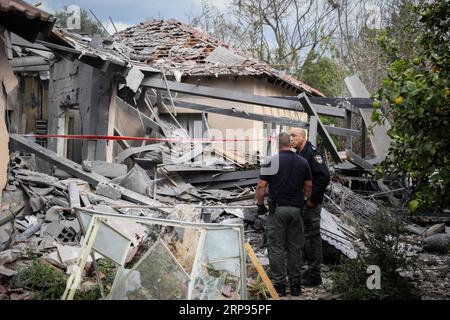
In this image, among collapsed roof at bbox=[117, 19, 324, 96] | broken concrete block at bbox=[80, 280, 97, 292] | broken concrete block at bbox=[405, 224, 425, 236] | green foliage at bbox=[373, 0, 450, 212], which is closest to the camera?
green foliage at bbox=[373, 0, 450, 212]

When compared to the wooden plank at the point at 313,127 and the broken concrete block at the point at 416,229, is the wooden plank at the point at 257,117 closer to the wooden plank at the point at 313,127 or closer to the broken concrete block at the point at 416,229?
the wooden plank at the point at 313,127

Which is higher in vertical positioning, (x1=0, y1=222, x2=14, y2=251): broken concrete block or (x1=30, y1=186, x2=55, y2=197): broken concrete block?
(x1=30, y1=186, x2=55, y2=197): broken concrete block

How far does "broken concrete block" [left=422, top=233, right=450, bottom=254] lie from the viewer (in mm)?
9336

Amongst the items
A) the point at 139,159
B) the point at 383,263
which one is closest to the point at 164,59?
the point at 139,159

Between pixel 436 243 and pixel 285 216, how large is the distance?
4.65m

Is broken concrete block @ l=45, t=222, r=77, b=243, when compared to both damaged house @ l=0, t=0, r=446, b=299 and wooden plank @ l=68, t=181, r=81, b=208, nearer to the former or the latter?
damaged house @ l=0, t=0, r=446, b=299

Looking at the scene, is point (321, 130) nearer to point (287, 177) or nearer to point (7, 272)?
point (287, 177)

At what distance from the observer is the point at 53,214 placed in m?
8.59

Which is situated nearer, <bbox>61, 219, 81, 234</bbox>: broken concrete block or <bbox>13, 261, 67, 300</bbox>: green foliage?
<bbox>13, 261, 67, 300</bbox>: green foliage

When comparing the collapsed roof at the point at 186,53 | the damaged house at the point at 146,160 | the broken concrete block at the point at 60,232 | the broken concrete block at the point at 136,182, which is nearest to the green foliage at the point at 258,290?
the damaged house at the point at 146,160

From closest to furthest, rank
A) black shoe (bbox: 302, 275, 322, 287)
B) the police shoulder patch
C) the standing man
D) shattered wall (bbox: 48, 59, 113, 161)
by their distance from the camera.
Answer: the standing man < black shoe (bbox: 302, 275, 322, 287) < the police shoulder patch < shattered wall (bbox: 48, 59, 113, 161)

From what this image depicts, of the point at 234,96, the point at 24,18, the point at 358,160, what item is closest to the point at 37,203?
the point at 24,18

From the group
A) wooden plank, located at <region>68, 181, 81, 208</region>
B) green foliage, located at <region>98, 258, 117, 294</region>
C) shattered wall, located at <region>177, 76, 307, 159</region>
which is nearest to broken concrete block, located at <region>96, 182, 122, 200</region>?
wooden plank, located at <region>68, 181, 81, 208</region>

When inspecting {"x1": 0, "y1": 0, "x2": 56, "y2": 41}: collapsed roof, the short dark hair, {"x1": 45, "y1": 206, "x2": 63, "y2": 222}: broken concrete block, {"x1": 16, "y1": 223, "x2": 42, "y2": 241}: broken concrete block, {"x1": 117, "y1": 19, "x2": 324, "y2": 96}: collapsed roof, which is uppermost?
{"x1": 117, "y1": 19, "x2": 324, "y2": 96}: collapsed roof
